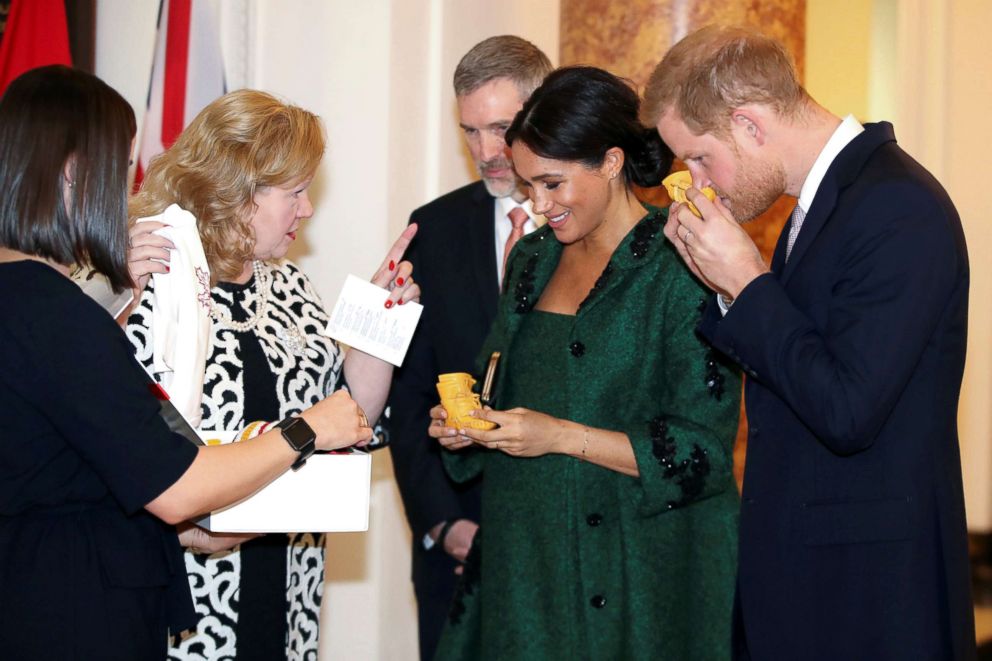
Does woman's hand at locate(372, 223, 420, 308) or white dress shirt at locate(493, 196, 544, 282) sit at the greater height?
white dress shirt at locate(493, 196, 544, 282)

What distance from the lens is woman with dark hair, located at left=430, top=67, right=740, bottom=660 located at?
104 inches

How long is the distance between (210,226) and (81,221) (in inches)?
31.8

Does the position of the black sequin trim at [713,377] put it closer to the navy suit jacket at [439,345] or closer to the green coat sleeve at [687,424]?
the green coat sleeve at [687,424]

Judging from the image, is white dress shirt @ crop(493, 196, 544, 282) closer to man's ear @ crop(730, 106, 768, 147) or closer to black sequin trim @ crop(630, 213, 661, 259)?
black sequin trim @ crop(630, 213, 661, 259)

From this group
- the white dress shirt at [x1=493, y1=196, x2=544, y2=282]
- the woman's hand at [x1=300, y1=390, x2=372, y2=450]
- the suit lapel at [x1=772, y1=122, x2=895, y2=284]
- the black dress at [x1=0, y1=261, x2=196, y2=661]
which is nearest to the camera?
the black dress at [x1=0, y1=261, x2=196, y2=661]

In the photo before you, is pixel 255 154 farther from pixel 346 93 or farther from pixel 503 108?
pixel 346 93

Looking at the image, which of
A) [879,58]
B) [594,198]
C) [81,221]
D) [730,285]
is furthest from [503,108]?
[879,58]

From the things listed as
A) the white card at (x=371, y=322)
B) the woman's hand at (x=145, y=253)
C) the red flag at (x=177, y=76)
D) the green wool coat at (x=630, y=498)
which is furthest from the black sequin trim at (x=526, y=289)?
the red flag at (x=177, y=76)

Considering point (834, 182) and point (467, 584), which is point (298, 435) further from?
point (834, 182)

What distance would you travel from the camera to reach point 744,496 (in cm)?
227

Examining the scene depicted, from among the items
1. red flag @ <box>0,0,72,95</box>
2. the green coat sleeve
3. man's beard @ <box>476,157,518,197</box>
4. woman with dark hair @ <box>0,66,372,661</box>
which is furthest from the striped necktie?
red flag @ <box>0,0,72,95</box>

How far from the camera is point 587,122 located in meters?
2.82

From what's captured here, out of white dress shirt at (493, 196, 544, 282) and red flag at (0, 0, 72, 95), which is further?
red flag at (0, 0, 72, 95)

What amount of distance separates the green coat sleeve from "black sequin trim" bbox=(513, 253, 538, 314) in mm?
397
